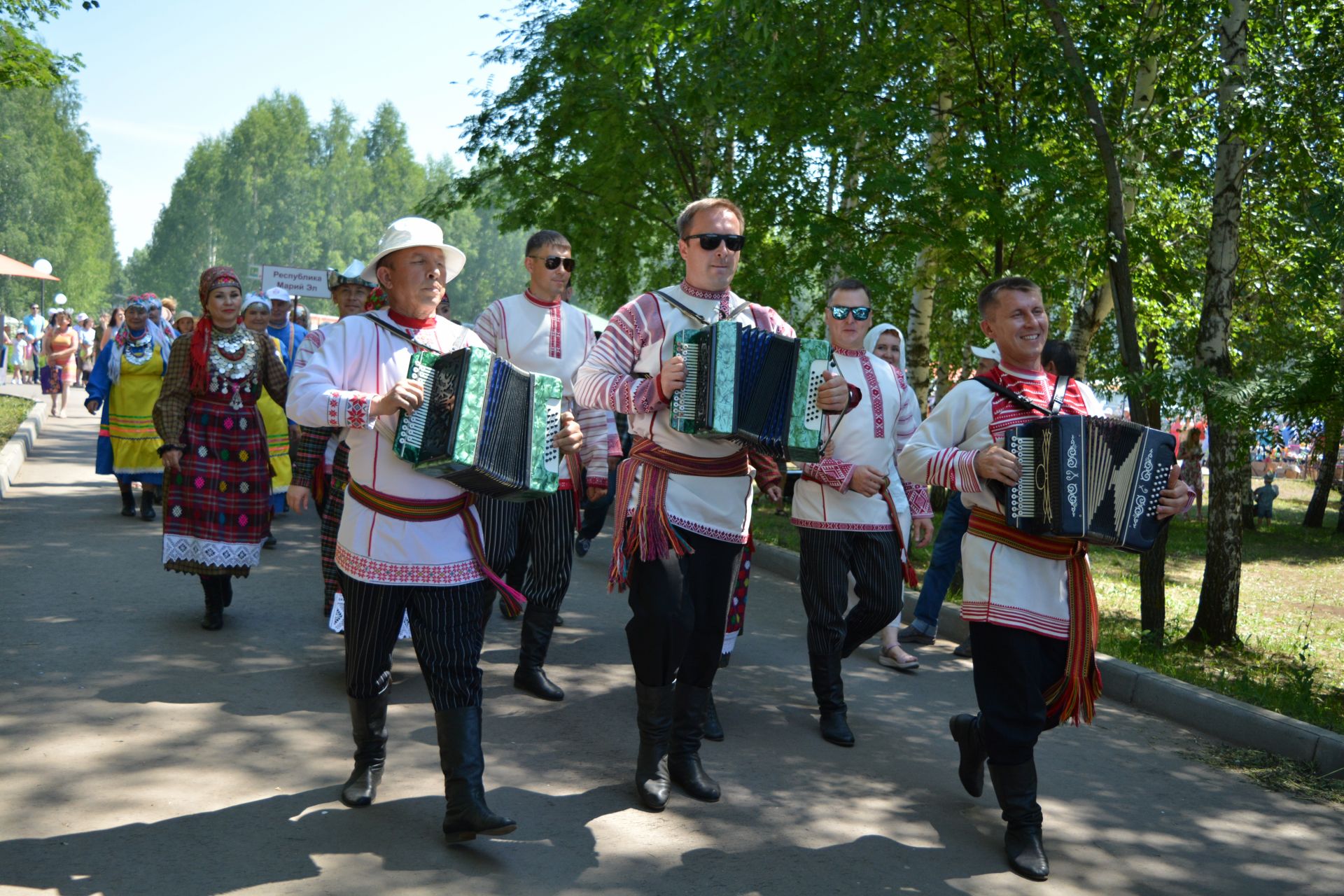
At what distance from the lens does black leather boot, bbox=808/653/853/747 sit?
5.99m

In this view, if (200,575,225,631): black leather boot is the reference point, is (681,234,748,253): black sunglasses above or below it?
above

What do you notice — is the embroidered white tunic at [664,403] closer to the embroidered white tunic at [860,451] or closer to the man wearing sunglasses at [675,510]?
the man wearing sunglasses at [675,510]

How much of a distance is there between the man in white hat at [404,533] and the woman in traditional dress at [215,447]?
10.2 ft

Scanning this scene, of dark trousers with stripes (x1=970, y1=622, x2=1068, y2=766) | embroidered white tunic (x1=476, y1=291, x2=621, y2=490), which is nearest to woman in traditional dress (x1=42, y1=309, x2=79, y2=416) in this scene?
embroidered white tunic (x1=476, y1=291, x2=621, y2=490)

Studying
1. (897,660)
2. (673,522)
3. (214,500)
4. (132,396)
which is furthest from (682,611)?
(132,396)

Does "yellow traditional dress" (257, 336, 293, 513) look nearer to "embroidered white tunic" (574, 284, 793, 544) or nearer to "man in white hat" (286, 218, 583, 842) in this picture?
"embroidered white tunic" (574, 284, 793, 544)

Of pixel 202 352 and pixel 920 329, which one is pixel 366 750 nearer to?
pixel 202 352

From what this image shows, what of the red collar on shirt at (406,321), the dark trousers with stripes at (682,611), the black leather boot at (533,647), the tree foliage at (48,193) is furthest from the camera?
the tree foliage at (48,193)

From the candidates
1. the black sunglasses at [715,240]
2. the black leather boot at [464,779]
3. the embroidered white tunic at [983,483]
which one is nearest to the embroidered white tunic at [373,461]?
the black leather boot at [464,779]

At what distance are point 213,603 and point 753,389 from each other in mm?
4181

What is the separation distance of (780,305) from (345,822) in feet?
33.5

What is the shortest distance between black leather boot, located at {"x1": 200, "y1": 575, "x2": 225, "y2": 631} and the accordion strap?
4628 mm

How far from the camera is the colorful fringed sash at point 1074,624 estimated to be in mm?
4578

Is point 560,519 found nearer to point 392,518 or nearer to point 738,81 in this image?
point 392,518
